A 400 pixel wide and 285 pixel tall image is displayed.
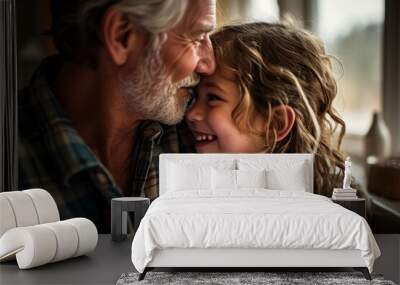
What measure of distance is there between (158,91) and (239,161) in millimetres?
1095

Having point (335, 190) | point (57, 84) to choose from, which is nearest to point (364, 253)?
point (335, 190)

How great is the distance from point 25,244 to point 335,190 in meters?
3.02

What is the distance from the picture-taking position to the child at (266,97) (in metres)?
7.45

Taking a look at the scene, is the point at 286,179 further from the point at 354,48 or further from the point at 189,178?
the point at 354,48

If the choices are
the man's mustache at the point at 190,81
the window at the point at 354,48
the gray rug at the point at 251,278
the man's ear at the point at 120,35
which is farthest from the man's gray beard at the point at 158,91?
the gray rug at the point at 251,278

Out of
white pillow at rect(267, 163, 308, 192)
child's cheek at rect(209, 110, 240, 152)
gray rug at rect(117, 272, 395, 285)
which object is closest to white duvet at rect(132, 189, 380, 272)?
gray rug at rect(117, 272, 395, 285)

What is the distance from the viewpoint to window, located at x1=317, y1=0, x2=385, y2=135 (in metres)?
7.55

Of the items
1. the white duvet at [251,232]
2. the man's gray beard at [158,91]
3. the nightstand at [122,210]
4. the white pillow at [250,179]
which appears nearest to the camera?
the white duvet at [251,232]

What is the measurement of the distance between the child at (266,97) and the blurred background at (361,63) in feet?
0.54

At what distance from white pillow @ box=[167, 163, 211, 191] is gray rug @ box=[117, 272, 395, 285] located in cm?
165

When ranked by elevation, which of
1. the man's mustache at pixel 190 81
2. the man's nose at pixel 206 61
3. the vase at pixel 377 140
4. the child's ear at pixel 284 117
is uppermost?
the man's nose at pixel 206 61

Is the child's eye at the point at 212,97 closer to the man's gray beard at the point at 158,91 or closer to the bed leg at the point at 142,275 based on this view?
the man's gray beard at the point at 158,91

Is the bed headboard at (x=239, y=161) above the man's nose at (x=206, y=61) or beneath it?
beneath

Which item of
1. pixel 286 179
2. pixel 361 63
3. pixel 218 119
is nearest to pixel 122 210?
pixel 218 119
